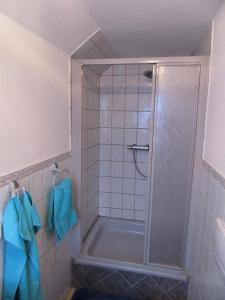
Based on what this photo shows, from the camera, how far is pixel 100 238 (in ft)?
8.38

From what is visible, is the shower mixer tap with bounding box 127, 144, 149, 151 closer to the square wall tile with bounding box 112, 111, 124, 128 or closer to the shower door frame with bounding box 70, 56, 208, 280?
the square wall tile with bounding box 112, 111, 124, 128

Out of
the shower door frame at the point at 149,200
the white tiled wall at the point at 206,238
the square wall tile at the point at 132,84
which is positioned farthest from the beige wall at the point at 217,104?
the square wall tile at the point at 132,84

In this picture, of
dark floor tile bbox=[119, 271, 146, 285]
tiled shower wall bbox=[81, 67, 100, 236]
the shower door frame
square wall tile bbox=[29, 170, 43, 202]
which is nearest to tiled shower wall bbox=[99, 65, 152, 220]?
tiled shower wall bbox=[81, 67, 100, 236]

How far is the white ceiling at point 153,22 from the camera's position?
4.33 feet

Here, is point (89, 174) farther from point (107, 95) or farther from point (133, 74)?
point (133, 74)

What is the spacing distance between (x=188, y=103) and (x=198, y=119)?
0.45 ft

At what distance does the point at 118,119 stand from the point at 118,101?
21cm

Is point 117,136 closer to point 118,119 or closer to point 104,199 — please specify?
point 118,119

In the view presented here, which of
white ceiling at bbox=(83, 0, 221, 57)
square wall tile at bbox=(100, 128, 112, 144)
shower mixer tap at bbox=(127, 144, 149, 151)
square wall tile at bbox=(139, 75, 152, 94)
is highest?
white ceiling at bbox=(83, 0, 221, 57)

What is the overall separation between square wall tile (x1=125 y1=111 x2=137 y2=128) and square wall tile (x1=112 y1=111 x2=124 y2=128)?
59mm

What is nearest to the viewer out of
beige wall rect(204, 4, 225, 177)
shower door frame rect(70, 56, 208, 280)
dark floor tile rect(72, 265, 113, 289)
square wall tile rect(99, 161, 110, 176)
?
beige wall rect(204, 4, 225, 177)

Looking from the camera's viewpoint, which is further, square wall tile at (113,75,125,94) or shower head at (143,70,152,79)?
square wall tile at (113,75,125,94)

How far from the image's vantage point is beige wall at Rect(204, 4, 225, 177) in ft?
3.94

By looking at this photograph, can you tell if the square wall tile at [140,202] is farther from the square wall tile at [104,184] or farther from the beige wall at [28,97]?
the beige wall at [28,97]
